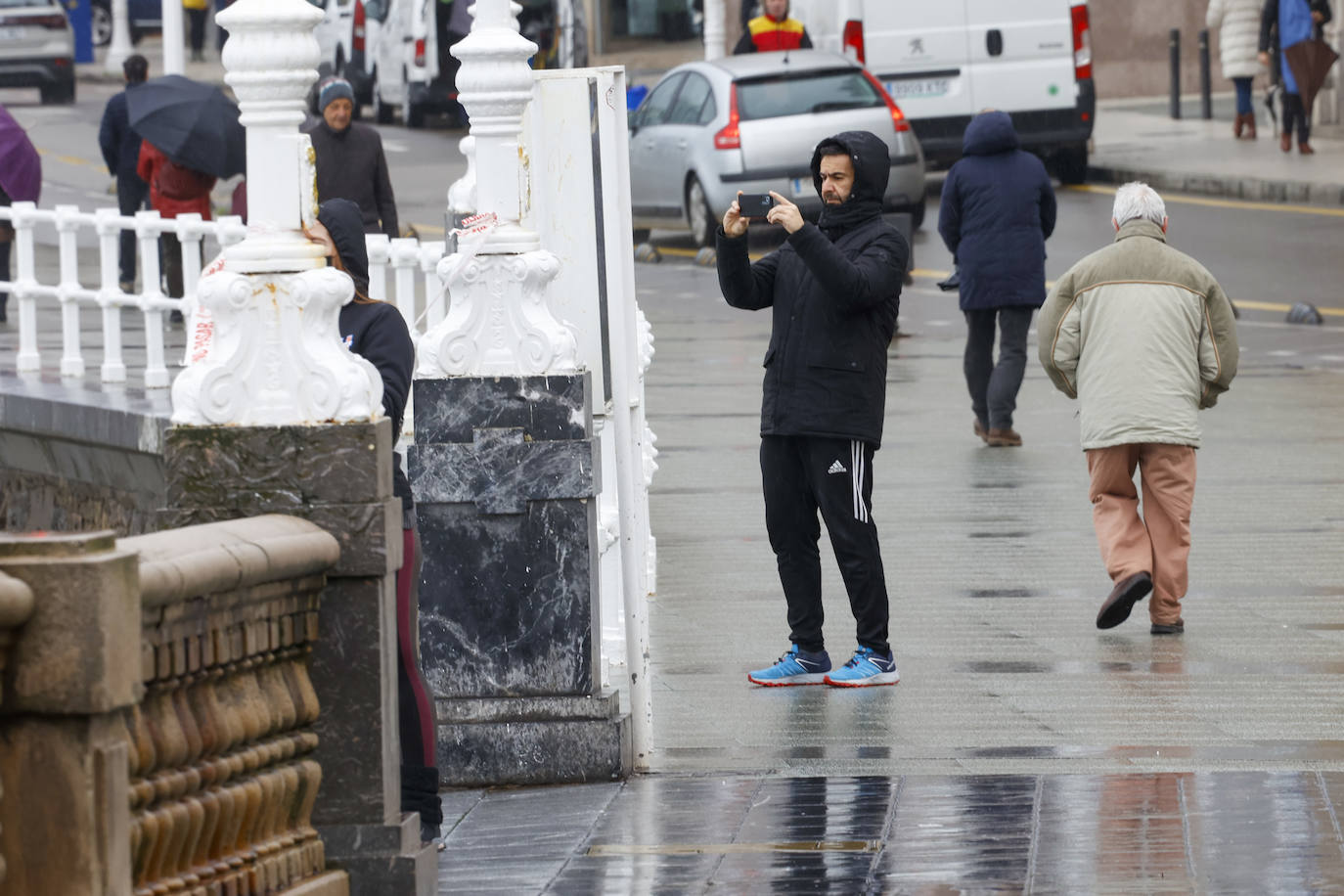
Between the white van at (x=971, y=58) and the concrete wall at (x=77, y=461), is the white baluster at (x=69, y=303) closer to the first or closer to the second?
the concrete wall at (x=77, y=461)

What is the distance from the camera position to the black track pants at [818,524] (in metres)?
7.66

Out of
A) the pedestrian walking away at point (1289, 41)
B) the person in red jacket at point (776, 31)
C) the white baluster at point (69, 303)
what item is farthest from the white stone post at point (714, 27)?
the white baluster at point (69, 303)

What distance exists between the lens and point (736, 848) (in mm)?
5805

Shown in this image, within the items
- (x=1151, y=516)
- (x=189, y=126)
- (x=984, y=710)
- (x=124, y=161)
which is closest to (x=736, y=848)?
(x=984, y=710)

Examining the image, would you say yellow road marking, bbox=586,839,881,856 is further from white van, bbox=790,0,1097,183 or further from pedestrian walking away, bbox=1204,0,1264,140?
pedestrian walking away, bbox=1204,0,1264,140

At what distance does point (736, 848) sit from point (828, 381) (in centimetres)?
217

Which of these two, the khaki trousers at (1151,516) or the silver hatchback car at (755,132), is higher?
the silver hatchback car at (755,132)

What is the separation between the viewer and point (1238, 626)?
860cm

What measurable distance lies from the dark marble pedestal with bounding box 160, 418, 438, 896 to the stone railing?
2.6 inches

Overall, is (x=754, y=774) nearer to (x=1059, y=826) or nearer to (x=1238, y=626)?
(x=1059, y=826)

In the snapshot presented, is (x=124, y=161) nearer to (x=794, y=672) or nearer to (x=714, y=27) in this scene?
(x=794, y=672)

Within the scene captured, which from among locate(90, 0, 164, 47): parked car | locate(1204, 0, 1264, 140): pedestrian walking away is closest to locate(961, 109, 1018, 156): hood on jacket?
locate(1204, 0, 1264, 140): pedestrian walking away

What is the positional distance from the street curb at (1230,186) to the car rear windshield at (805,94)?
4785 millimetres

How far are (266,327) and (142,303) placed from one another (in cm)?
757
